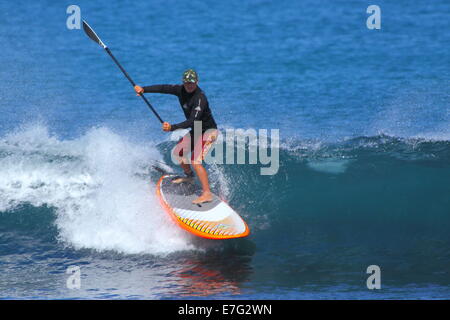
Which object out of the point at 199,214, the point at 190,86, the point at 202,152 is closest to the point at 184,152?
the point at 202,152

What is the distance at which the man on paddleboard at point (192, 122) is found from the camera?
Result: 9.90 meters

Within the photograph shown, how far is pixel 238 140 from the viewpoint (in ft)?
47.3

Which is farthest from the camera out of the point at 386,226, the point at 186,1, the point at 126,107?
the point at 186,1

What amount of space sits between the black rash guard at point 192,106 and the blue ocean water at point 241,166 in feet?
5.14

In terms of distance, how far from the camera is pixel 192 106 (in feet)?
32.9

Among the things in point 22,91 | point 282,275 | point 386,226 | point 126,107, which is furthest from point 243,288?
point 22,91

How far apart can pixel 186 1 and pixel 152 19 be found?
5.89 feet

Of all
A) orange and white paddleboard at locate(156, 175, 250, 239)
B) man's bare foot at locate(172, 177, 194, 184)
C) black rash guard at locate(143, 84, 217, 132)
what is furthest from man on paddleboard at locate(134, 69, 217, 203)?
man's bare foot at locate(172, 177, 194, 184)

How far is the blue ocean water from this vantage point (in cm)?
969

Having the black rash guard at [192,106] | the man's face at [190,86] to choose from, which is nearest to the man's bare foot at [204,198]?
the black rash guard at [192,106]

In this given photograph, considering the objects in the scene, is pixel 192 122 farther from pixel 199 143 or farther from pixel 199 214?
pixel 199 214

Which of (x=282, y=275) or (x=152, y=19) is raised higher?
(x=152, y=19)
